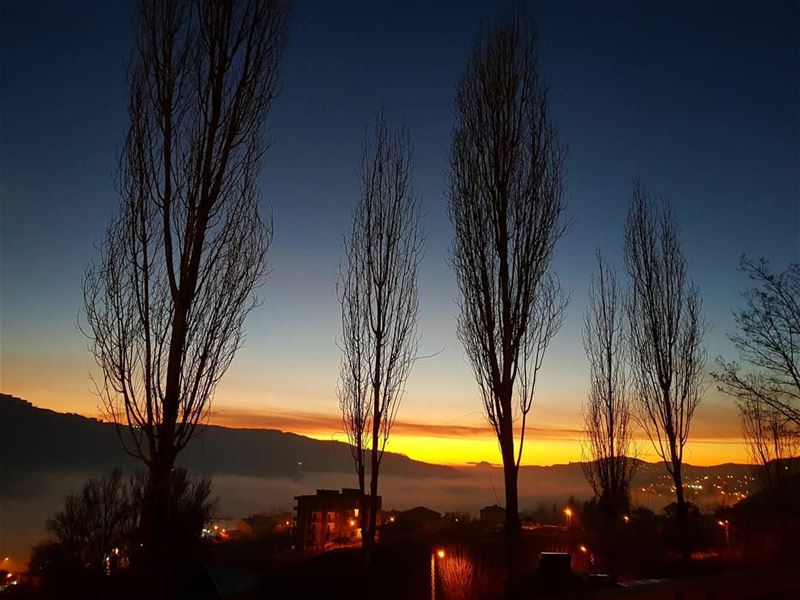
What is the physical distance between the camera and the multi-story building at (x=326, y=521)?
30688 mm

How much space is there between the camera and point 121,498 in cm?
3062

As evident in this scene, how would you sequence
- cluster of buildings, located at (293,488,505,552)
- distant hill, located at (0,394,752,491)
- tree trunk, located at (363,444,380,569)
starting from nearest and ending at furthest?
tree trunk, located at (363,444,380,569), cluster of buildings, located at (293,488,505,552), distant hill, located at (0,394,752,491)

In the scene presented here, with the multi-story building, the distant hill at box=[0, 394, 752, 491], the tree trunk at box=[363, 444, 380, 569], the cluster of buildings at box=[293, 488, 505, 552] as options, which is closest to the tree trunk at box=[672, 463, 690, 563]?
the tree trunk at box=[363, 444, 380, 569]

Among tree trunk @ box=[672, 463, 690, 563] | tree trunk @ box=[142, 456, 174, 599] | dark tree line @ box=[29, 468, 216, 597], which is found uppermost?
tree trunk @ box=[142, 456, 174, 599]

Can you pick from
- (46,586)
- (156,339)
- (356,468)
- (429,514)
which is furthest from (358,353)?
(429,514)

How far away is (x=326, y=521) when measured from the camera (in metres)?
31.6

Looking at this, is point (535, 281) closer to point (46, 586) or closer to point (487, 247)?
point (487, 247)

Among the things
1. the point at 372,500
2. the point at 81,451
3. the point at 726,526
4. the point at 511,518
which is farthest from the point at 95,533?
the point at 81,451

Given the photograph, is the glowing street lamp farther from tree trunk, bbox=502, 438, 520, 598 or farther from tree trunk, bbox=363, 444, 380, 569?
tree trunk, bbox=502, 438, 520, 598

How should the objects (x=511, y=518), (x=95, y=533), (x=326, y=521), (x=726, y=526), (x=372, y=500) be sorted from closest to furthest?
(x=511, y=518), (x=372, y=500), (x=726, y=526), (x=95, y=533), (x=326, y=521)

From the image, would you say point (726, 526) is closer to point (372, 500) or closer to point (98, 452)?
point (372, 500)

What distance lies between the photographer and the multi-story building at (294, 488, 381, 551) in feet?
101

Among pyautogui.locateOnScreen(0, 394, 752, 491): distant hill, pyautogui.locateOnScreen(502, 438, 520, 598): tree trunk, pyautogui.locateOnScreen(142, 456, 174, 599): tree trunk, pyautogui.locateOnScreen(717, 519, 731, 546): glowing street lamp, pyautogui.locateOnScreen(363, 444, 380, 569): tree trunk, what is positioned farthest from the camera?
pyautogui.locateOnScreen(0, 394, 752, 491): distant hill

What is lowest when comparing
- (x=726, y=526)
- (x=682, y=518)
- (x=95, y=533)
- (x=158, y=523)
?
(x=95, y=533)
